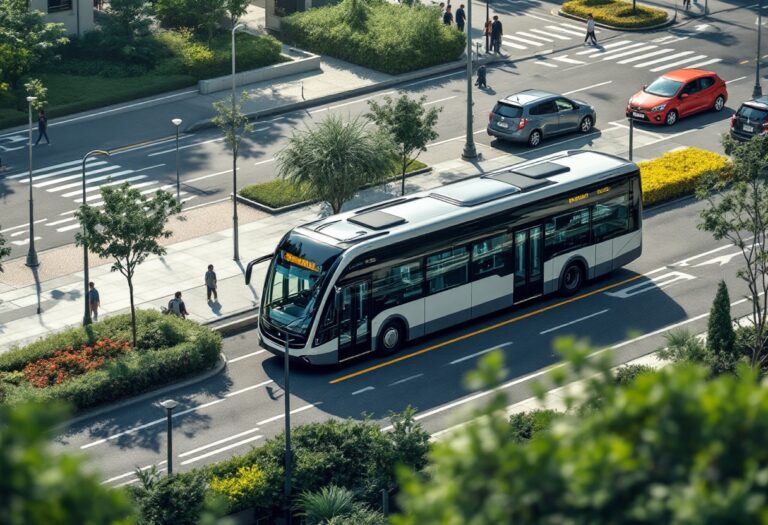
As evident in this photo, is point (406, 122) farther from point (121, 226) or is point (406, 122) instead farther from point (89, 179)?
point (121, 226)

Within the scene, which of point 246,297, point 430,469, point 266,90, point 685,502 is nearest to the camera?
point 685,502

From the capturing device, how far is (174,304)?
3928 centimetres

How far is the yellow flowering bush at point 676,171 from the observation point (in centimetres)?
4806

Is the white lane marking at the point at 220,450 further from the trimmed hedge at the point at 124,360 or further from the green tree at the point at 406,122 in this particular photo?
the green tree at the point at 406,122

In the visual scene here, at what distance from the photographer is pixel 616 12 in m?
70.2

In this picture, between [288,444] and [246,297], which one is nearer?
[288,444]

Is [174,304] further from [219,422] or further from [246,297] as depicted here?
[219,422]

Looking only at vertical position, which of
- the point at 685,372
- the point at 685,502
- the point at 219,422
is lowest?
the point at 219,422

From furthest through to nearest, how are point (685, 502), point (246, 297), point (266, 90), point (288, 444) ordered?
point (266, 90), point (246, 297), point (288, 444), point (685, 502)

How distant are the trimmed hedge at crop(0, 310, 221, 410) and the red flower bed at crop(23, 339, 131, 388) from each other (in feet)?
0.79

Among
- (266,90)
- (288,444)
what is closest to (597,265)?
(288,444)

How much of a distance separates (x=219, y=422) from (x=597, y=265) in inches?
509

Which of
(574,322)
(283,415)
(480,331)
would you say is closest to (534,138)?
(574,322)

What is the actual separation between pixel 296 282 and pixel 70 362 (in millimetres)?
5879
